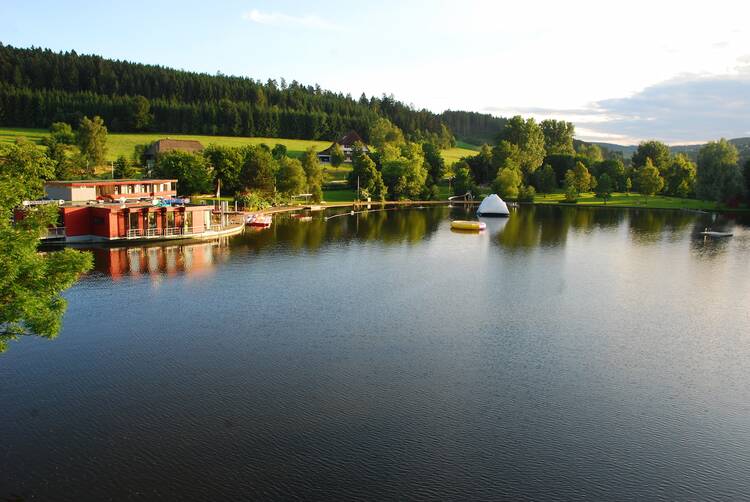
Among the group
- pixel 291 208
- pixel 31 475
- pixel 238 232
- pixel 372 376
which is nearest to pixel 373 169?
pixel 291 208

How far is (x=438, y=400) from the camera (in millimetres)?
22234

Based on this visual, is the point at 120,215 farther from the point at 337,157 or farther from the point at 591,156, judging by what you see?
the point at 591,156

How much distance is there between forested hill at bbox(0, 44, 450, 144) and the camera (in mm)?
127000

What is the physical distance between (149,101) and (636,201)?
116 m

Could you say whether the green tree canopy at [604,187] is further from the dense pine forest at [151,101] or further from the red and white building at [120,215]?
the red and white building at [120,215]

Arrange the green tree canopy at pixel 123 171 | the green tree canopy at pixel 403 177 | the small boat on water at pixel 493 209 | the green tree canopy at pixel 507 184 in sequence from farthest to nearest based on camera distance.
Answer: the green tree canopy at pixel 507 184
the green tree canopy at pixel 403 177
the green tree canopy at pixel 123 171
the small boat on water at pixel 493 209

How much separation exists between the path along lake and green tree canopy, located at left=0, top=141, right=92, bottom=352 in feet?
14.1

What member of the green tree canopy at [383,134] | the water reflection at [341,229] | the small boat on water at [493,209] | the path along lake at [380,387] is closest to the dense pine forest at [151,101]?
the green tree canopy at [383,134]

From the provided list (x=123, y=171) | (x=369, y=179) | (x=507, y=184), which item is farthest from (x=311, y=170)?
(x=507, y=184)

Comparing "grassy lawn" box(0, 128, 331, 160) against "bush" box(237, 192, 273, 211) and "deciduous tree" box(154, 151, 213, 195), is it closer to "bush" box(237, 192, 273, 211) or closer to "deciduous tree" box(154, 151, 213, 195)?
"deciduous tree" box(154, 151, 213, 195)

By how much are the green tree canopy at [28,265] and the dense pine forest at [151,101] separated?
119646mm

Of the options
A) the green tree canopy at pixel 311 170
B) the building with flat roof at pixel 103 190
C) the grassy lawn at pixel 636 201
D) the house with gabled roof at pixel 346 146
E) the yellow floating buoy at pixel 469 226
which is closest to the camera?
the building with flat roof at pixel 103 190

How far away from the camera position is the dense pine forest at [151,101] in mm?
127062

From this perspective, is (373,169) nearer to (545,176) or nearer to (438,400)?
(545,176)
